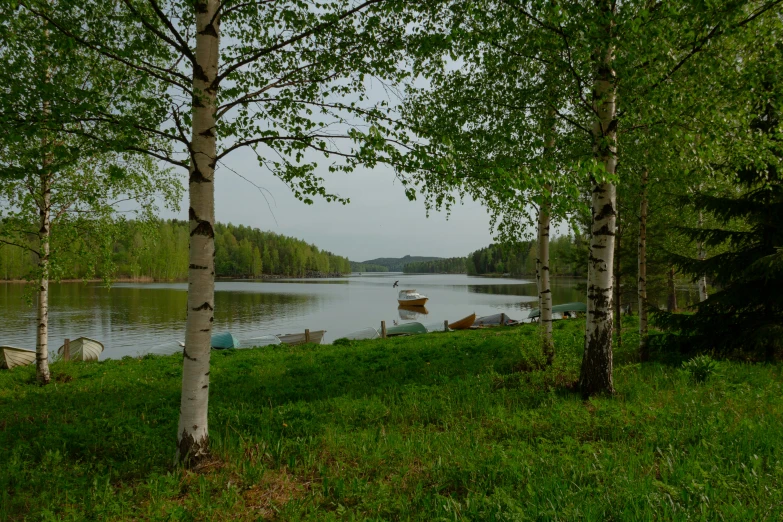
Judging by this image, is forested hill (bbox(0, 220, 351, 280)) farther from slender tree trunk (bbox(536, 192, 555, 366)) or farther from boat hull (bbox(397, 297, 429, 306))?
slender tree trunk (bbox(536, 192, 555, 366))

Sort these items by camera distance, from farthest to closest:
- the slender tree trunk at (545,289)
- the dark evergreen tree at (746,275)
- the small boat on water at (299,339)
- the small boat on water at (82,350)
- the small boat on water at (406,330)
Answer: the small boat on water at (406,330) < the small boat on water at (299,339) < the small boat on water at (82,350) < the slender tree trunk at (545,289) < the dark evergreen tree at (746,275)

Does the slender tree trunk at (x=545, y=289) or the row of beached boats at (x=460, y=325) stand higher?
the slender tree trunk at (x=545, y=289)

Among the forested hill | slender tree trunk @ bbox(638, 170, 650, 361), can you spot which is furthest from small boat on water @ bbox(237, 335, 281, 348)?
the forested hill

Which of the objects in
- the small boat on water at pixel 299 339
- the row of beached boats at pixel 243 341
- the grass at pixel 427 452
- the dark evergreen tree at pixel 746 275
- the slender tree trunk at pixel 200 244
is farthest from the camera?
the small boat on water at pixel 299 339

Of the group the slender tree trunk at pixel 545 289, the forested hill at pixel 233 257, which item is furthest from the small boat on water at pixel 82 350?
the forested hill at pixel 233 257

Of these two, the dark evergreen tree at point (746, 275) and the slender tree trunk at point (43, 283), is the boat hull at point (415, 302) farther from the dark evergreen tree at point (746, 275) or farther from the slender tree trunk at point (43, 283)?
the slender tree trunk at point (43, 283)

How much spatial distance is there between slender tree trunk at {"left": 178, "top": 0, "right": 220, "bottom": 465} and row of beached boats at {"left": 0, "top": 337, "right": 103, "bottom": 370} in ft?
42.5

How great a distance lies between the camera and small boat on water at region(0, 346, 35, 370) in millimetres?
12604

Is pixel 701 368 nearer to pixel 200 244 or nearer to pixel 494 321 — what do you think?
pixel 200 244

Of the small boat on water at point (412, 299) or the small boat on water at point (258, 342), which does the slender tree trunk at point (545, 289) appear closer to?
the small boat on water at point (258, 342)

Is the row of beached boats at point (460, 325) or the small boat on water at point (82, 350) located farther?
the row of beached boats at point (460, 325)

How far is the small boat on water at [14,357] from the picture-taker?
12.6 meters

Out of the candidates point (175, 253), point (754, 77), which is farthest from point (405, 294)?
point (175, 253)

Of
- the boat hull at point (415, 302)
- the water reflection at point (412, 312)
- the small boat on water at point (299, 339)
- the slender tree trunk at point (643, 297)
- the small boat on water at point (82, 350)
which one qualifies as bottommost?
the water reflection at point (412, 312)
